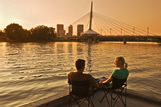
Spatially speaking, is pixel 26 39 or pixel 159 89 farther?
pixel 26 39

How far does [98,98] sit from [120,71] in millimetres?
1622

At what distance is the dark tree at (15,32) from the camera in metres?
123

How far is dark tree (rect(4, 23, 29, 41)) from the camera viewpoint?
12294 cm

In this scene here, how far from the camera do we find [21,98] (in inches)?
297

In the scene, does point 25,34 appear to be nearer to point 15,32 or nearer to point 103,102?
point 15,32

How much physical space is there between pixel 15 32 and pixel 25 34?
809 centimetres

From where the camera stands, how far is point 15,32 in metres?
123

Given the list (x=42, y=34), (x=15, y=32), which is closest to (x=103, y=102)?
(x=15, y=32)

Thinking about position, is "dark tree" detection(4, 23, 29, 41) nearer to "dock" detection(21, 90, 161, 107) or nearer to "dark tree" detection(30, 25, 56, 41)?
"dark tree" detection(30, 25, 56, 41)

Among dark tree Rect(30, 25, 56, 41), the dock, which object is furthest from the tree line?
the dock

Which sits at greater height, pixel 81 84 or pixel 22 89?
pixel 81 84

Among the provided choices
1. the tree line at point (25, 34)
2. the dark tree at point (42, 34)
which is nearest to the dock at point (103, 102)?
the tree line at point (25, 34)

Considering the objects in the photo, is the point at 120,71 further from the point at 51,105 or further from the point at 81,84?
the point at 51,105

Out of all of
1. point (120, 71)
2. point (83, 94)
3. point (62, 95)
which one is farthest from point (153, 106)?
point (62, 95)
